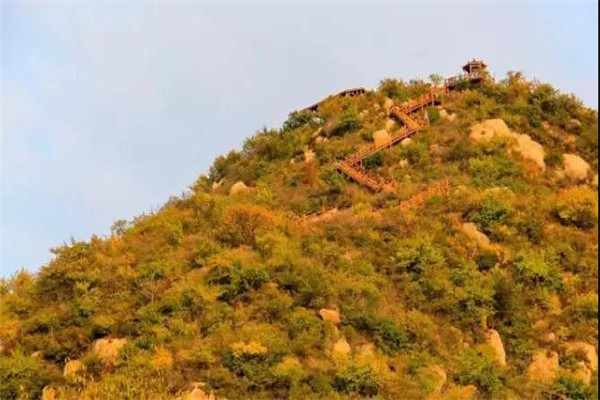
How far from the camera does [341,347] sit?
117ft

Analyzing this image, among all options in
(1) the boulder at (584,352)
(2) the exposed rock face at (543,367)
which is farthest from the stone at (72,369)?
(1) the boulder at (584,352)

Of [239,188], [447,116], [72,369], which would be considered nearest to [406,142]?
[447,116]

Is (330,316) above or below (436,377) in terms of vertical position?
above

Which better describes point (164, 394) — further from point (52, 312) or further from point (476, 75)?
point (476, 75)

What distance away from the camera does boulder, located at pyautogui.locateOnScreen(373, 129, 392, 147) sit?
55688 millimetres

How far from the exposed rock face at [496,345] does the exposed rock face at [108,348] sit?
1395cm

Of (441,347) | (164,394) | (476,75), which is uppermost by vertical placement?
(476,75)

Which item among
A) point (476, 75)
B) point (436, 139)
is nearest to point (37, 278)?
point (436, 139)

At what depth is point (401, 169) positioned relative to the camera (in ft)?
175

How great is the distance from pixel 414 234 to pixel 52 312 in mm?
15988

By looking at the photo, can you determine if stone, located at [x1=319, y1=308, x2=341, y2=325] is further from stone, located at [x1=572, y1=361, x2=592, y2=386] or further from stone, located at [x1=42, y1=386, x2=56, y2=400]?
stone, located at [x1=42, y1=386, x2=56, y2=400]

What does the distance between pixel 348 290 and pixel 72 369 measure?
11.0 m

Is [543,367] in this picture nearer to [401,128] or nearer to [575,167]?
[575,167]

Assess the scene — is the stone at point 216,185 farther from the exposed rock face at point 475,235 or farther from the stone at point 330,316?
the stone at point 330,316
